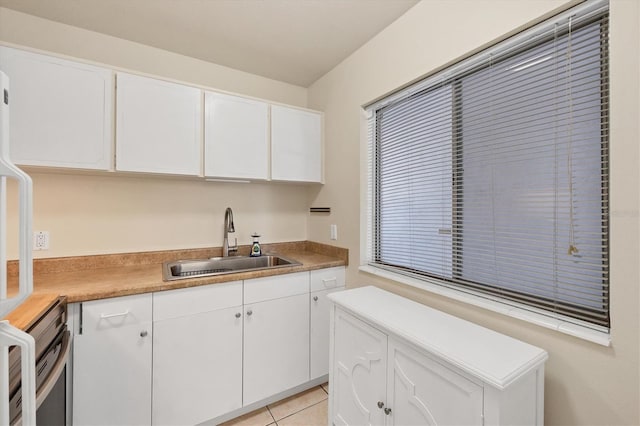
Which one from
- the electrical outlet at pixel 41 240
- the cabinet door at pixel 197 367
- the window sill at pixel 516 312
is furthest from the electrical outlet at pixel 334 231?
the electrical outlet at pixel 41 240

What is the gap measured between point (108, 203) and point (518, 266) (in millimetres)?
2439

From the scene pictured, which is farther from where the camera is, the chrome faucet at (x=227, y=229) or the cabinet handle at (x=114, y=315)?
the chrome faucet at (x=227, y=229)

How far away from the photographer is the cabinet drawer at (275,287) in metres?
1.73

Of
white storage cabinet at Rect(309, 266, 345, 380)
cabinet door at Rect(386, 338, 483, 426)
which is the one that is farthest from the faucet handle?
cabinet door at Rect(386, 338, 483, 426)

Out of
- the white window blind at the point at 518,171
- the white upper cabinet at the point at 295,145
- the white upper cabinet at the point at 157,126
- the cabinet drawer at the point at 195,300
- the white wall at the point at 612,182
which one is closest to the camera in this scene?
the white wall at the point at 612,182

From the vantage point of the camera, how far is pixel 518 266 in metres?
1.21

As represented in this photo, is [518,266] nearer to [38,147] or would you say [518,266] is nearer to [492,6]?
[492,6]

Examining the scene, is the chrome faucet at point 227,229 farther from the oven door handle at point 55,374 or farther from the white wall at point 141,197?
the oven door handle at point 55,374

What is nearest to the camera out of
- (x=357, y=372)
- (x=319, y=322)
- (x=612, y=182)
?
(x=612, y=182)

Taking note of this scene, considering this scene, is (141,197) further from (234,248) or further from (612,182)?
(612,182)

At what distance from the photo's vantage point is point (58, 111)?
1508mm

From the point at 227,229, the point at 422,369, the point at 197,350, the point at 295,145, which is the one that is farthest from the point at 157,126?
the point at 422,369

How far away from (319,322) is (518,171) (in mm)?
1511

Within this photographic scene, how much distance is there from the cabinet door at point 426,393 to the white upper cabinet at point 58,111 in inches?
74.8
